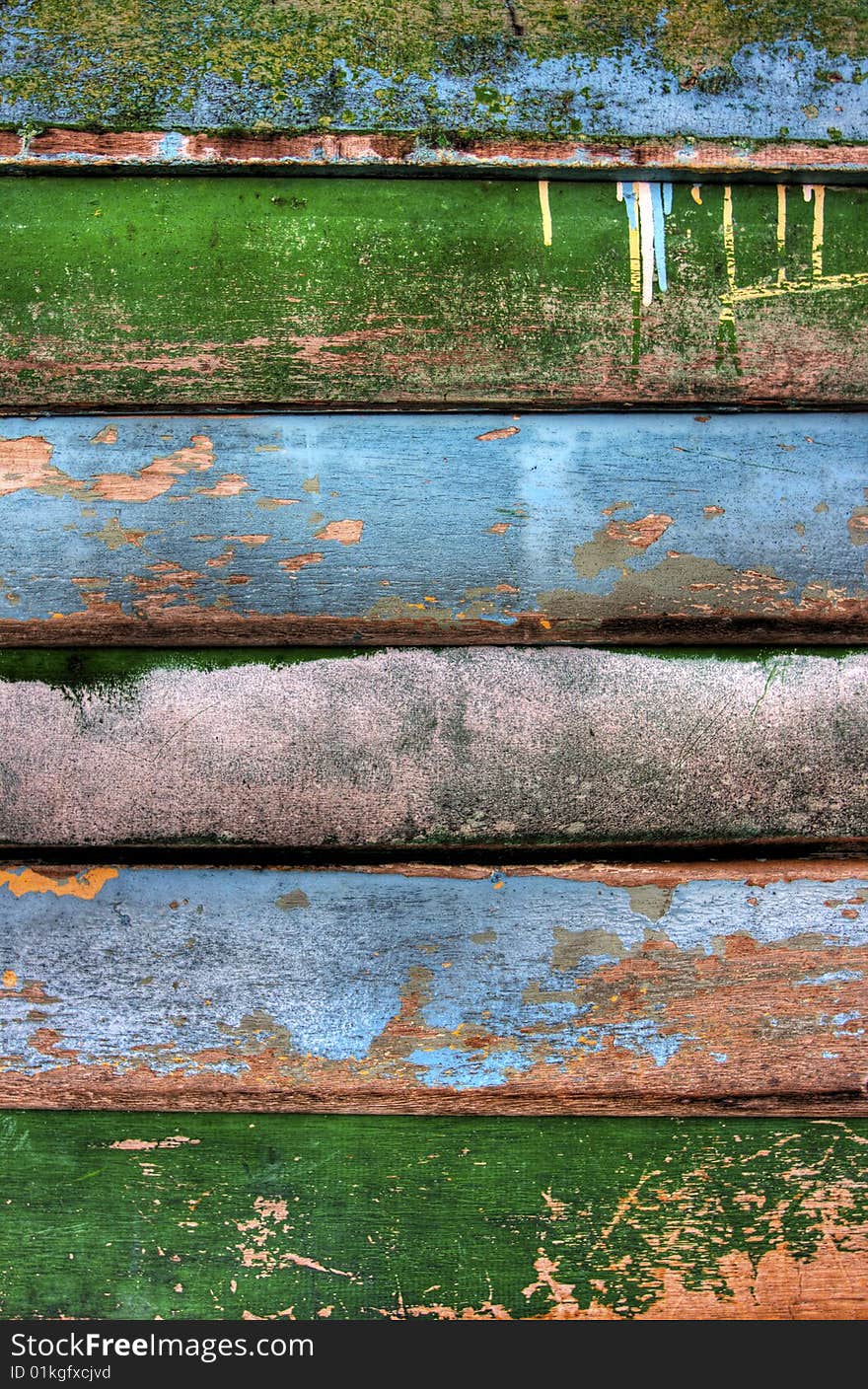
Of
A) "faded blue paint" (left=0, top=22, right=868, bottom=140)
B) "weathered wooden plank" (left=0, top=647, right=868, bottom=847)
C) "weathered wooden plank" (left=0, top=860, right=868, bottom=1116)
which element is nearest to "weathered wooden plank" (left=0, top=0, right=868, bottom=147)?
"faded blue paint" (left=0, top=22, right=868, bottom=140)

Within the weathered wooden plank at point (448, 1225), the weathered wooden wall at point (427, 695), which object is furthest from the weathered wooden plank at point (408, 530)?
the weathered wooden plank at point (448, 1225)

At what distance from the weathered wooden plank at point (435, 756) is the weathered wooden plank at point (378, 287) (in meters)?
0.40

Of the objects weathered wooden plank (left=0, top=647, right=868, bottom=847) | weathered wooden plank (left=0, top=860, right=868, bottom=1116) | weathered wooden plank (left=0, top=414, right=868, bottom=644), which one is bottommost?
weathered wooden plank (left=0, top=860, right=868, bottom=1116)

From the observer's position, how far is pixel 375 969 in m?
1.00

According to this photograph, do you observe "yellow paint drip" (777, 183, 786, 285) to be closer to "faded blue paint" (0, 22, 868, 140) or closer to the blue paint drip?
"faded blue paint" (0, 22, 868, 140)

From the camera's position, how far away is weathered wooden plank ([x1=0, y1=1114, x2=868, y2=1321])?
99 cm

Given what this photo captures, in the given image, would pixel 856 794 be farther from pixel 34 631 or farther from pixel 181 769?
pixel 34 631

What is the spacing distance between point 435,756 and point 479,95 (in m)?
0.94

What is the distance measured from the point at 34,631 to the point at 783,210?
1.22 meters

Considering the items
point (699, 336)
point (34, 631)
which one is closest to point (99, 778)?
point (34, 631)

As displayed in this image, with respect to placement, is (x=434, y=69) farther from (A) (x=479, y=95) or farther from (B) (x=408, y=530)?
(B) (x=408, y=530)

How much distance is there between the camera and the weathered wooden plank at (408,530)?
99 cm

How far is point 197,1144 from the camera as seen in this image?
1007 millimetres

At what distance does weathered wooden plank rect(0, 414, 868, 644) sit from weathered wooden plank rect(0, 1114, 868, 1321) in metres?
0.73
